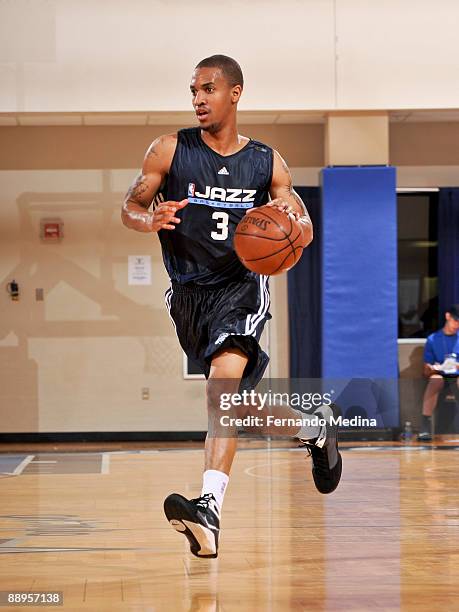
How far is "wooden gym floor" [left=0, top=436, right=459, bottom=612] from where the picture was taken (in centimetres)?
277

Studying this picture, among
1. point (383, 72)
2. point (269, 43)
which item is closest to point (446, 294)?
point (383, 72)

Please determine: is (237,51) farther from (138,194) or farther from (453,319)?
(138,194)

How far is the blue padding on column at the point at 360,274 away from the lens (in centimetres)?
818

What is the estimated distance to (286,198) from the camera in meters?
3.49

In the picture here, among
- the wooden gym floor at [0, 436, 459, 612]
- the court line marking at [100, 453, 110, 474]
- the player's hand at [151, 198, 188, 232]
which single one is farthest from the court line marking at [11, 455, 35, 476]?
the player's hand at [151, 198, 188, 232]

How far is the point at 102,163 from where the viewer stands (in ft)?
28.9

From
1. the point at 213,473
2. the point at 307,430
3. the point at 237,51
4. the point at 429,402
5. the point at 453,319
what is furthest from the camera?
the point at 429,402

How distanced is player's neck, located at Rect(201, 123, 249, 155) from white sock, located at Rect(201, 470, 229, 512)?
1205 mm

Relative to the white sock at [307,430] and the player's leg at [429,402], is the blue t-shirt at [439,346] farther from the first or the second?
the white sock at [307,430]

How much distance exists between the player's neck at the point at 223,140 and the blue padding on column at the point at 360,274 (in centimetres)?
470

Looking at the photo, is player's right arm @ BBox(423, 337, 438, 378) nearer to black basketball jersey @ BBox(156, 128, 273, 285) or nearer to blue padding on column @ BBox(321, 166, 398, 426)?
blue padding on column @ BBox(321, 166, 398, 426)

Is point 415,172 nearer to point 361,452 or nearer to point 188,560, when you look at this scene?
point 361,452

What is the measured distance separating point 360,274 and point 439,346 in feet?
3.26

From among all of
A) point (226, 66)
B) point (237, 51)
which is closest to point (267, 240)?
point (226, 66)
